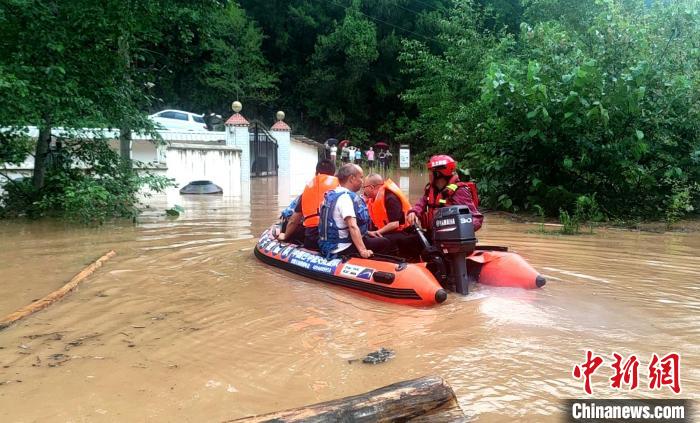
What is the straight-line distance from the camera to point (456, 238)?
5375mm

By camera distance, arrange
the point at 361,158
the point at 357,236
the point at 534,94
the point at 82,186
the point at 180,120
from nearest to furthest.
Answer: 1. the point at 357,236
2. the point at 82,186
3. the point at 534,94
4. the point at 180,120
5. the point at 361,158

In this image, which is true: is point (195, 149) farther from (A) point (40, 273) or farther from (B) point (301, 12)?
(B) point (301, 12)

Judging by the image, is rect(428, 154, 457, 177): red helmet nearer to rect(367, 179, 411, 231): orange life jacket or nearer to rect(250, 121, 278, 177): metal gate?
rect(367, 179, 411, 231): orange life jacket

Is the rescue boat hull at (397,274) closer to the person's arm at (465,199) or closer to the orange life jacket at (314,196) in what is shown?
the orange life jacket at (314,196)

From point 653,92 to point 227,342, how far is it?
32.1ft

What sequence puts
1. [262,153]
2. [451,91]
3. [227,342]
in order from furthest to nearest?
[262,153], [451,91], [227,342]

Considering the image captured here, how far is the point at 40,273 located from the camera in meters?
6.33

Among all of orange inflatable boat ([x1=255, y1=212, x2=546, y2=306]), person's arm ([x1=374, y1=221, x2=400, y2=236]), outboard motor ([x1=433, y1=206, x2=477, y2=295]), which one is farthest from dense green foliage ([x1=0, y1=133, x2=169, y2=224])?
outboard motor ([x1=433, y1=206, x2=477, y2=295])

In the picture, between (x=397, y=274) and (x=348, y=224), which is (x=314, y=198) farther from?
(x=397, y=274)

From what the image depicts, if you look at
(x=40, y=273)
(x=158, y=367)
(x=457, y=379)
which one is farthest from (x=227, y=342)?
(x=40, y=273)

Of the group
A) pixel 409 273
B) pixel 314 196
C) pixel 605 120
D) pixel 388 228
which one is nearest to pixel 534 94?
pixel 605 120

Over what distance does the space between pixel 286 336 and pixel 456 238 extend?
6.10ft

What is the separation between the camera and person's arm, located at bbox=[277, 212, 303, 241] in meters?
7.17

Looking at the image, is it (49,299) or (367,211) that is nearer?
(49,299)
